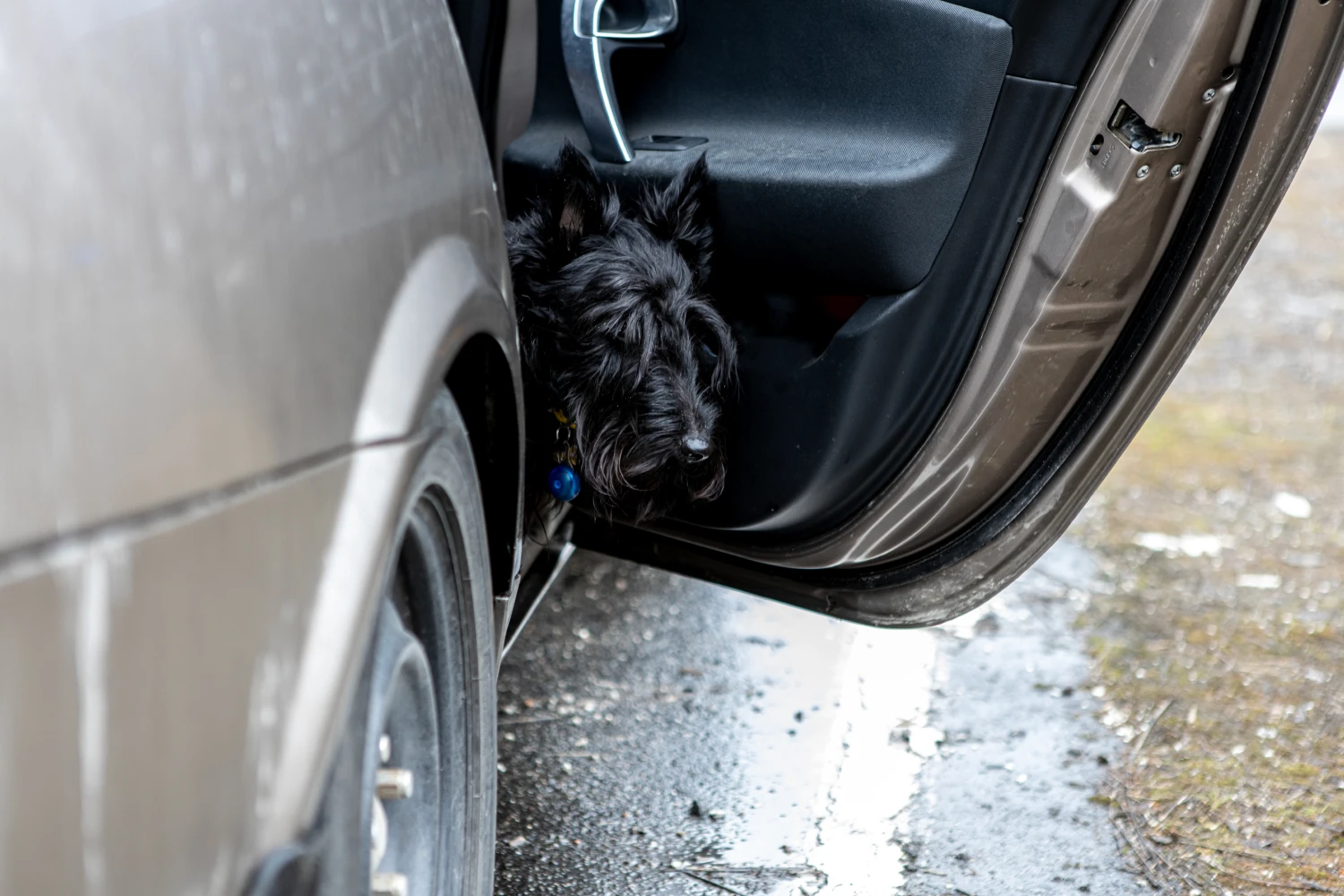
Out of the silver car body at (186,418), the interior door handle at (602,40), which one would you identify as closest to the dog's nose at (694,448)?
the interior door handle at (602,40)

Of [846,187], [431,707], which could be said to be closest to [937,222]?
[846,187]

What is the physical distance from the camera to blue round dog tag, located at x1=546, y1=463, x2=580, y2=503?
2.40 m

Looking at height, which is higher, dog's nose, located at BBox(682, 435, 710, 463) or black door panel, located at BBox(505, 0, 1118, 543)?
black door panel, located at BBox(505, 0, 1118, 543)

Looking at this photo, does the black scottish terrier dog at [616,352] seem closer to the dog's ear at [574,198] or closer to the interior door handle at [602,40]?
the dog's ear at [574,198]

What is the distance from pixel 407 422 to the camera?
1280 millimetres

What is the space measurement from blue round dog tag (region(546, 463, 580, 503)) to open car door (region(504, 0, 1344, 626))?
281mm

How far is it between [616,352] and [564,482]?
0.29 m

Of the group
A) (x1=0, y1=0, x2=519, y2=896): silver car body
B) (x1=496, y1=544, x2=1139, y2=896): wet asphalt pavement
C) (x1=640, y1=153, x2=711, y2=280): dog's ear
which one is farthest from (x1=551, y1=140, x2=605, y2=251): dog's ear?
(x1=496, y1=544, x2=1139, y2=896): wet asphalt pavement

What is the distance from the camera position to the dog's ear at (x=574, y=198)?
236cm

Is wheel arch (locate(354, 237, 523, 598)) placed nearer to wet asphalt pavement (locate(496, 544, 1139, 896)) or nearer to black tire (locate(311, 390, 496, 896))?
black tire (locate(311, 390, 496, 896))

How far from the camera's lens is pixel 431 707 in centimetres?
155

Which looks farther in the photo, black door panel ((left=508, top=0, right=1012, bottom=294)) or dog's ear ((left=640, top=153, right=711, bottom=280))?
dog's ear ((left=640, top=153, right=711, bottom=280))

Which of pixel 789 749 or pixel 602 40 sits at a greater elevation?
pixel 602 40

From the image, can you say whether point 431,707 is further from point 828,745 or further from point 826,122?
point 828,745
